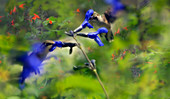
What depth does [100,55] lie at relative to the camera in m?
0.87

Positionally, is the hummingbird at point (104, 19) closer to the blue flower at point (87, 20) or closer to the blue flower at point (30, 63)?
the blue flower at point (87, 20)

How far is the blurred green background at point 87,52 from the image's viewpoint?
0.78 m

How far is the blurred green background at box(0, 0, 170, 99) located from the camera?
2.57ft

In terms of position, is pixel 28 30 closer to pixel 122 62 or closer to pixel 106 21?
pixel 106 21

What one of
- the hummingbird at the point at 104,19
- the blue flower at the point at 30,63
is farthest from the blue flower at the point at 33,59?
Result: the hummingbird at the point at 104,19

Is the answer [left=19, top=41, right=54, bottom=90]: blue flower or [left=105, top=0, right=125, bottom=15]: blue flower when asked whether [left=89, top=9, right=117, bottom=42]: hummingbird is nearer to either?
[left=105, top=0, right=125, bottom=15]: blue flower

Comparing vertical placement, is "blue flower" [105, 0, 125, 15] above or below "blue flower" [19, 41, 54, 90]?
above

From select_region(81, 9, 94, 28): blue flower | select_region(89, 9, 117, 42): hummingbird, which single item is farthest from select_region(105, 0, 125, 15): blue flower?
select_region(81, 9, 94, 28): blue flower

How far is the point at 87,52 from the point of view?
0.85 m

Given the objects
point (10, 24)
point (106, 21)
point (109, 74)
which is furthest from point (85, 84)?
point (10, 24)

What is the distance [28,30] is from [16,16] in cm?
11

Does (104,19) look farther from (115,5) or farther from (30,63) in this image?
(30,63)

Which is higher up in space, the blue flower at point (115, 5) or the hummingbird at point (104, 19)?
the blue flower at point (115, 5)

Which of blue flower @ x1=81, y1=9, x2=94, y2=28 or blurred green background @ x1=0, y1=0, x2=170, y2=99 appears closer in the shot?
blue flower @ x1=81, y1=9, x2=94, y2=28
